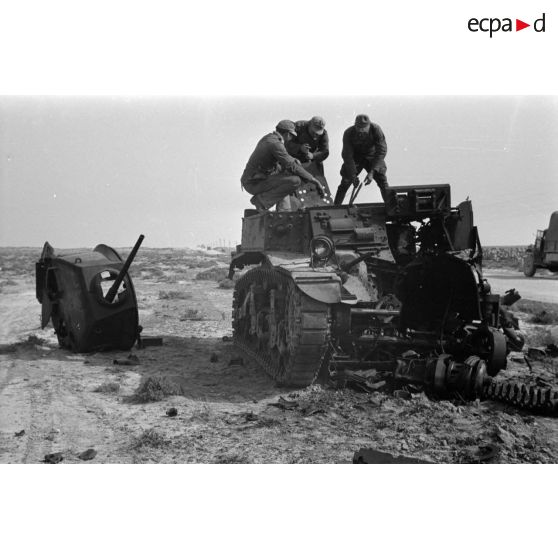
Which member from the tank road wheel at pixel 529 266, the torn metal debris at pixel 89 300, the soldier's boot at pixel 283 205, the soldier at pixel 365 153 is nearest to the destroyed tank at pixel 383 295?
the soldier's boot at pixel 283 205

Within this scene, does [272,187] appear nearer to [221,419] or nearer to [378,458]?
[221,419]

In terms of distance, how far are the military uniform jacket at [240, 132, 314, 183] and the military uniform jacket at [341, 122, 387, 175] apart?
905 mm

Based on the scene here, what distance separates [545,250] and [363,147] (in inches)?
759

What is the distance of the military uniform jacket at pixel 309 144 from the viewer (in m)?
10.5

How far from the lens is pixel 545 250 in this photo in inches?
1070

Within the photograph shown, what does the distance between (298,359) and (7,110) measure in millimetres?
3720

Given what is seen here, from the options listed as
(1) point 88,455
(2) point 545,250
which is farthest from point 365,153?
(2) point 545,250

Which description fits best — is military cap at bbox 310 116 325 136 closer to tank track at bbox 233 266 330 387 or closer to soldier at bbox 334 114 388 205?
soldier at bbox 334 114 388 205

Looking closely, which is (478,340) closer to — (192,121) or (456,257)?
(456,257)

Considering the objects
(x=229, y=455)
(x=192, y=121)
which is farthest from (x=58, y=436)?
(x=192, y=121)

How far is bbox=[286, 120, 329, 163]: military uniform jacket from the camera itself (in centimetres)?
1051

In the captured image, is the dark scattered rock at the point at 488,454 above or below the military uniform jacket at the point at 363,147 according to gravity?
below

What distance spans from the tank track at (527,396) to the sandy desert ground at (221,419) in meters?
0.09

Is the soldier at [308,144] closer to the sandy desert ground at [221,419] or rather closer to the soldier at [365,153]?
the soldier at [365,153]
